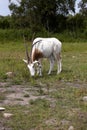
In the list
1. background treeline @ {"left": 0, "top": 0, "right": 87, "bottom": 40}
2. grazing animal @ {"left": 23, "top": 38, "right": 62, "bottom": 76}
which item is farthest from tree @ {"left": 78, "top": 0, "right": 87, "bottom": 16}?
grazing animal @ {"left": 23, "top": 38, "right": 62, "bottom": 76}

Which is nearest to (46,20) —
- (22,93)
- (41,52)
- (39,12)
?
(39,12)

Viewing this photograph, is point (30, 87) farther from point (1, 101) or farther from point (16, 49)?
point (16, 49)

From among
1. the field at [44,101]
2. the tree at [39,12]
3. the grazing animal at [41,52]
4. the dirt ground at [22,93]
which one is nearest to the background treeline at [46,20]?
the tree at [39,12]

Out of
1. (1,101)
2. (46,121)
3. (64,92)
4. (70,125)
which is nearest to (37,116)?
(46,121)

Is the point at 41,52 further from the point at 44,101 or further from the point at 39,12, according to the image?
the point at 39,12

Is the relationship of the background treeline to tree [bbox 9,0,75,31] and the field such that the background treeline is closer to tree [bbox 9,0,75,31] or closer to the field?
tree [bbox 9,0,75,31]

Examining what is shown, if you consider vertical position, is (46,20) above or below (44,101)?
above

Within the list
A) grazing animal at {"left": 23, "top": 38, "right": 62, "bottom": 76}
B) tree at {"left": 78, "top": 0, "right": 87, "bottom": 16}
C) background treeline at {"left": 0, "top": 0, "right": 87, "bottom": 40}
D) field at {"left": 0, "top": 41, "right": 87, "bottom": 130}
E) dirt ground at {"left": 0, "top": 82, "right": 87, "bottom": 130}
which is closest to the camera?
field at {"left": 0, "top": 41, "right": 87, "bottom": 130}

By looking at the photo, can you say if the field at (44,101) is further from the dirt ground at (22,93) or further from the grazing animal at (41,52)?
the grazing animal at (41,52)

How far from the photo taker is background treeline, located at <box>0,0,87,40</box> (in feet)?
146

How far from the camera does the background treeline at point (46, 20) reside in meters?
44.4

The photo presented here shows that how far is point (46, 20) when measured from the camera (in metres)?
46.7

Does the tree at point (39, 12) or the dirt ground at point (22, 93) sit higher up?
the tree at point (39, 12)

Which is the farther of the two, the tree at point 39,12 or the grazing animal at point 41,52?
the tree at point 39,12
